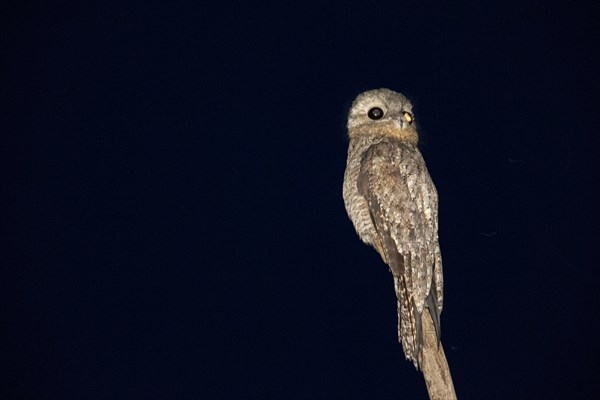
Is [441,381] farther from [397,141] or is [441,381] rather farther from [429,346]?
[397,141]

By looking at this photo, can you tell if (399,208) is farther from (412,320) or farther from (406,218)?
(412,320)

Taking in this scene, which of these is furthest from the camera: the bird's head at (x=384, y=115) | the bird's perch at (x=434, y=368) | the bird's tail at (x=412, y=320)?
the bird's head at (x=384, y=115)

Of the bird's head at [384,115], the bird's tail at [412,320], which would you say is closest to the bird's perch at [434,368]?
the bird's tail at [412,320]

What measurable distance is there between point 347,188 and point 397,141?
0.87ft

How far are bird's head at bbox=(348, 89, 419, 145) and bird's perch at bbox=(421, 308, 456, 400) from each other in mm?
746

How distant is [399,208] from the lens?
195cm

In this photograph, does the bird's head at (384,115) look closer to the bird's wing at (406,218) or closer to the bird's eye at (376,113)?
the bird's eye at (376,113)

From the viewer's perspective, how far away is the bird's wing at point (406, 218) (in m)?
1.88

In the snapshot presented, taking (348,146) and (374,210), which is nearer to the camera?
(374,210)

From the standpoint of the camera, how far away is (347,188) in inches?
84.4

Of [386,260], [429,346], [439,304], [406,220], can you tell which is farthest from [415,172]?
[429,346]

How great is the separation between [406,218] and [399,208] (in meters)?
0.04

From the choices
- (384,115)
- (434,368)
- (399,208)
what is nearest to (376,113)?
(384,115)

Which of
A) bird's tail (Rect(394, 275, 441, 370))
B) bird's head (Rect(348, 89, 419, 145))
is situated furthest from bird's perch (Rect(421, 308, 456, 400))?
bird's head (Rect(348, 89, 419, 145))
